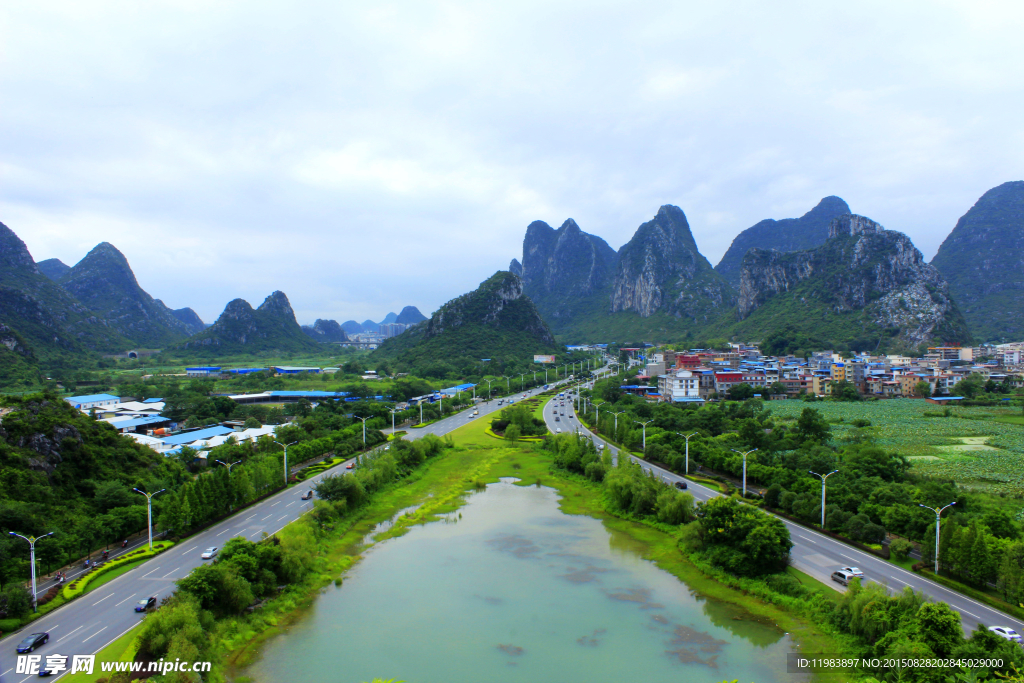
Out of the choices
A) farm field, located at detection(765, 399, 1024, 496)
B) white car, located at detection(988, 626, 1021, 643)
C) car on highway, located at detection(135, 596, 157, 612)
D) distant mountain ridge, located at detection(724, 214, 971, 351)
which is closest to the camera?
white car, located at detection(988, 626, 1021, 643)

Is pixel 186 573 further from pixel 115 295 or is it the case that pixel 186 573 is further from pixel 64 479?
pixel 115 295

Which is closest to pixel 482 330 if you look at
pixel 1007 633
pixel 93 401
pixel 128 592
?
pixel 93 401

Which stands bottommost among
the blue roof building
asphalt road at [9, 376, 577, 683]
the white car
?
asphalt road at [9, 376, 577, 683]

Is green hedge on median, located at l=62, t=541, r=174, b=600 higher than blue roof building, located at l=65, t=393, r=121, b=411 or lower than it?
Result: lower

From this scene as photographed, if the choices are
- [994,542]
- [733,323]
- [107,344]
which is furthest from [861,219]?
[107,344]

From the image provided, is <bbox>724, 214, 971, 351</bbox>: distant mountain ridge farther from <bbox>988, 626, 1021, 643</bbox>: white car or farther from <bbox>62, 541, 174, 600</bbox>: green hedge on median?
<bbox>62, 541, 174, 600</bbox>: green hedge on median

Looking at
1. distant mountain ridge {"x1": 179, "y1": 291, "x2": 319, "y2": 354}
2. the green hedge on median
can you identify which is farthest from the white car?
distant mountain ridge {"x1": 179, "y1": 291, "x2": 319, "y2": 354}

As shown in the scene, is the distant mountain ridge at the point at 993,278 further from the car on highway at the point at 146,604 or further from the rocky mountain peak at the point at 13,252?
the rocky mountain peak at the point at 13,252

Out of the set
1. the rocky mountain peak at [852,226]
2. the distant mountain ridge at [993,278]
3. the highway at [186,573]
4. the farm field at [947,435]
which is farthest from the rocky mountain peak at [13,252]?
the distant mountain ridge at [993,278]

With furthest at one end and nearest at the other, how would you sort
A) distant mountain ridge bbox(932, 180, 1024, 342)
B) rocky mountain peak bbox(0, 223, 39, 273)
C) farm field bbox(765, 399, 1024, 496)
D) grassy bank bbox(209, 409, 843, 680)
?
distant mountain ridge bbox(932, 180, 1024, 342) < rocky mountain peak bbox(0, 223, 39, 273) < farm field bbox(765, 399, 1024, 496) < grassy bank bbox(209, 409, 843, 680)
